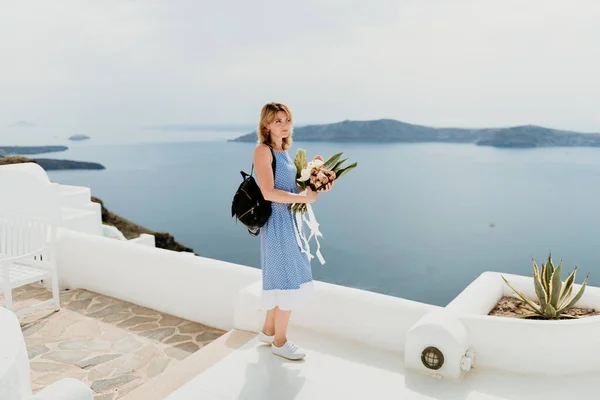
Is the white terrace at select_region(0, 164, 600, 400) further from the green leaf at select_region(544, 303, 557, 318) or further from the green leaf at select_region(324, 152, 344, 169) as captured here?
the green leaf at select_region(324, 152, 344, 169)

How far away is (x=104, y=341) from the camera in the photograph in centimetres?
383

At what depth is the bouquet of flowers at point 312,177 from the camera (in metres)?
2.90

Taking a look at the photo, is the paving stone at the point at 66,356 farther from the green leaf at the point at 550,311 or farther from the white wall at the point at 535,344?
the green leaf at the point at 550,311

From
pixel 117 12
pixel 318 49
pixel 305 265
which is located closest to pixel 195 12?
pixel 117 12

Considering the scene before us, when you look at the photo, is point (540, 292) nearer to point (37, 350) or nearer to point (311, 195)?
point (311, 195)

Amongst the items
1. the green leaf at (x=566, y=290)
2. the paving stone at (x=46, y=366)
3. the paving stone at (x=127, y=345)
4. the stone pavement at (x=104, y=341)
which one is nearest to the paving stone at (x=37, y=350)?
the stone pavement at (x=104, y=341)

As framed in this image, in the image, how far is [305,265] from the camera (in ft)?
10.2

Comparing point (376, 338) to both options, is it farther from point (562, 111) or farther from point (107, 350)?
point (562, 111)

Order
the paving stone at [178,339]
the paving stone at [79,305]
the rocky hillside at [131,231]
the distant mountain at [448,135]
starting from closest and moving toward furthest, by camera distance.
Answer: the paving stone at [178,339] < the paving stone at [79,305] < the rocky hillside at [131,231] < the distant mountain at [448,135]

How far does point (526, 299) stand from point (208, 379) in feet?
6.75

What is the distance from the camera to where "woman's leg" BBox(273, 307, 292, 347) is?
3109 millimetres

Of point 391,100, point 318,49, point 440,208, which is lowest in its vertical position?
point 440,208

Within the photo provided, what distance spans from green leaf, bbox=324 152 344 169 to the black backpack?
371 mm

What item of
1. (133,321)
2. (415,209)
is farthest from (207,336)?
(415,209)
